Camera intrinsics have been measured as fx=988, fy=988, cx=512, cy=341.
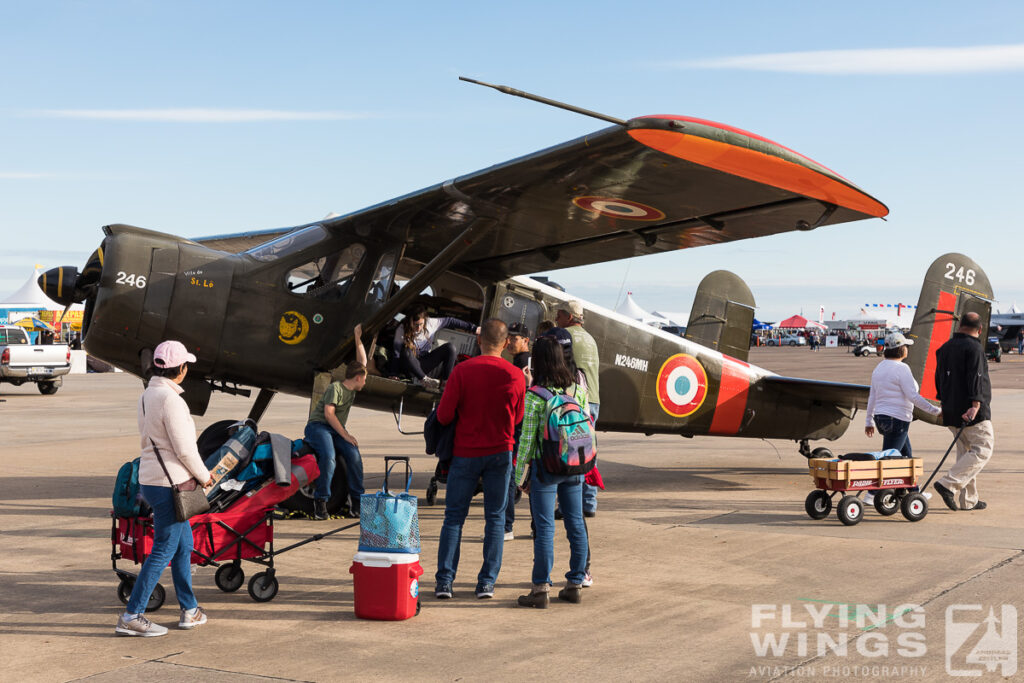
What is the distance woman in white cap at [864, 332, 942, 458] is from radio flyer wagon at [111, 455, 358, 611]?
5780mm

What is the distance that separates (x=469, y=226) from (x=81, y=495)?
198 inches

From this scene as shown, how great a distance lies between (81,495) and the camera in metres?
10.1

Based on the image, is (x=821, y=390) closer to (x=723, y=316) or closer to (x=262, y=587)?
(x=723, y=316)

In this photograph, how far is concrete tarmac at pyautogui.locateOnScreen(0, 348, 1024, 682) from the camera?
15.4ft

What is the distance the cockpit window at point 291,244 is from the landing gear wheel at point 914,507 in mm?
5806

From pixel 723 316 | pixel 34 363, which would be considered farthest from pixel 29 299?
pixel 723 316

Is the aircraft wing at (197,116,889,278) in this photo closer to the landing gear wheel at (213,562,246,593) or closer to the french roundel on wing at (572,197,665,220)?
the french roundel on wing at (572,197,665,220)

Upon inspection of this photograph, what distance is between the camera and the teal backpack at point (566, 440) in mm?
5902

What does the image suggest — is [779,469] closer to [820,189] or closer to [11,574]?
[820,189]

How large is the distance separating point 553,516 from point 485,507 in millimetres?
430

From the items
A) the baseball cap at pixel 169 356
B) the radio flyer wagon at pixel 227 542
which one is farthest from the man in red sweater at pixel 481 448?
the baseball cap at pixel 169 356

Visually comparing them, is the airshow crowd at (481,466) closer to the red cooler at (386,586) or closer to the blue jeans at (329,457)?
the red cooler at (386,586)

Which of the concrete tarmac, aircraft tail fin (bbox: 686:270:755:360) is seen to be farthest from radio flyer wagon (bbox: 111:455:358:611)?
aircraft tail fin (bbox: 686:270:755:360)

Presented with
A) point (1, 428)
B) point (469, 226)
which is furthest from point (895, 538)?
point (1, 428)
